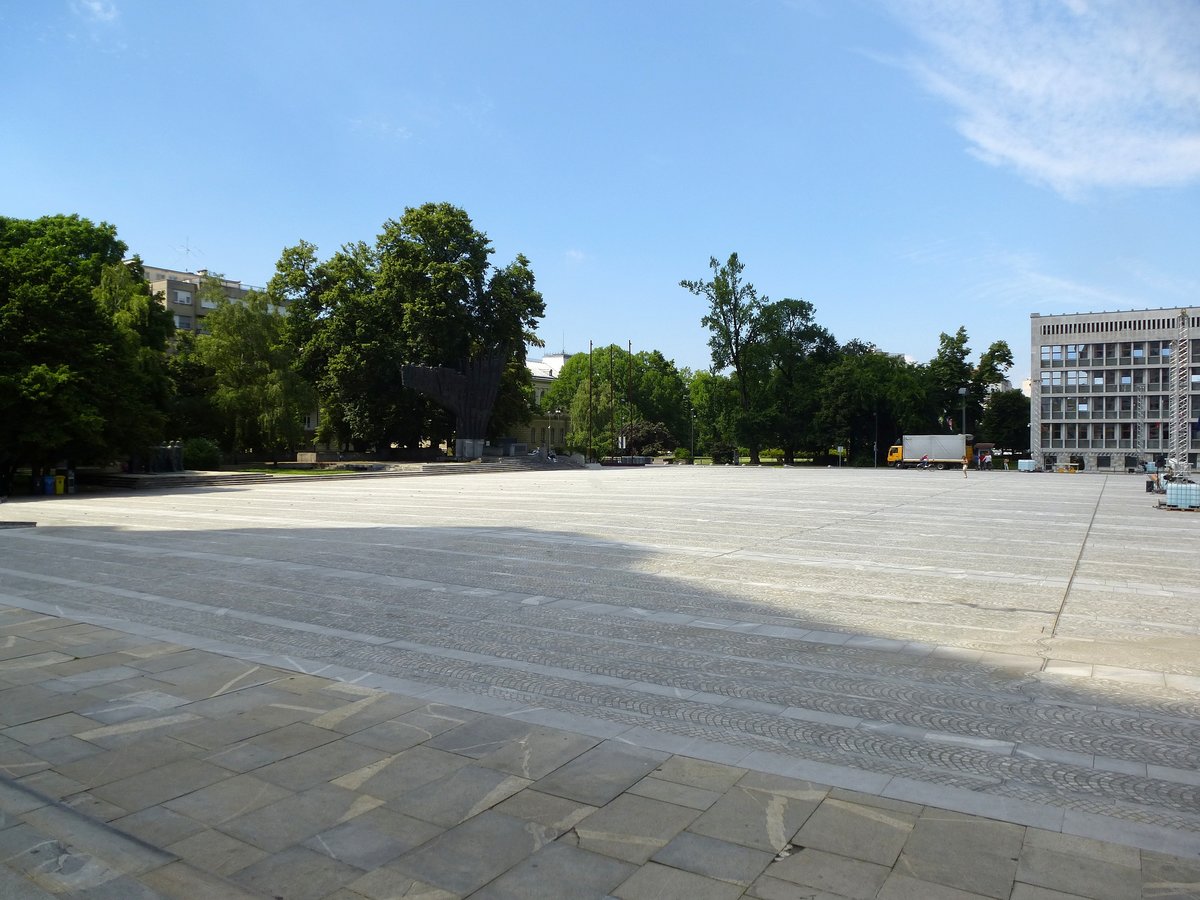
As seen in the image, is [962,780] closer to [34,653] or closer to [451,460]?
[34,653]

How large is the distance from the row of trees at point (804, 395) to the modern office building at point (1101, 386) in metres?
4.83

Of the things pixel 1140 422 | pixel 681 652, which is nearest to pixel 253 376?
pixel 681 652

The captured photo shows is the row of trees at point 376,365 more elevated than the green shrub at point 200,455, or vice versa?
the row of trees at point 376,365

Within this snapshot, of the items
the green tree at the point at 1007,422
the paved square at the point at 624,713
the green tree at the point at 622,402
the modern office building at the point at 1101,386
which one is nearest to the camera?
the paved square at the point at 624,713

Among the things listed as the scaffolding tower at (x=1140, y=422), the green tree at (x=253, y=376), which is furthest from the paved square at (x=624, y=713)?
the scaffolding tower at (x=1140, y=422)

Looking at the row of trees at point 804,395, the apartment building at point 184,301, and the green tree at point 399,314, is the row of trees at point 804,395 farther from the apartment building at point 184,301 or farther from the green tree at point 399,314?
the apartment building at point 184,301

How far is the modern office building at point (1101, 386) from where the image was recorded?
81.3 metres

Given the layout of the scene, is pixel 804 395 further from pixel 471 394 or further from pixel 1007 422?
pixel 471 394

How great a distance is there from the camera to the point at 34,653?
7230 mm

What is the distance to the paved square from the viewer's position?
3.79m

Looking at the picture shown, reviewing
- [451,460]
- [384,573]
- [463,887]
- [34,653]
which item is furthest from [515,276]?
[463,887]

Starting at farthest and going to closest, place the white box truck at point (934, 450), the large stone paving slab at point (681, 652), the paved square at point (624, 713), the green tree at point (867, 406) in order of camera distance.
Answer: the green tree at point (867, 406)
the white box truck at point (934, 450)
the large stone paving slab at point (681, 652)
the paved square at point (624, 713)

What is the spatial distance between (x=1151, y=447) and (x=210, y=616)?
92530mm

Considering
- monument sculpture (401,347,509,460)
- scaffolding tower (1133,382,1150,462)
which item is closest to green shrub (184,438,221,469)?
monument sculpture (401,347,509,460)
